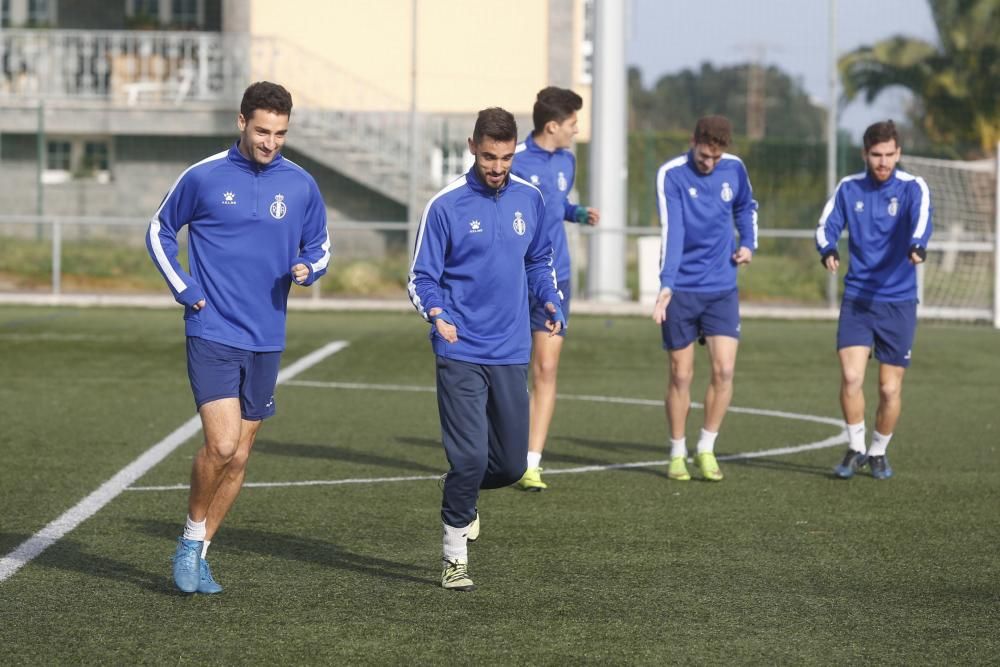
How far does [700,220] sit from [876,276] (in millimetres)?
1116

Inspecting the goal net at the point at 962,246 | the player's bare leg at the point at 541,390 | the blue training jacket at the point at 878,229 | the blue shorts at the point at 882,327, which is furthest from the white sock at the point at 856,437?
the goal net at the point at 962,246

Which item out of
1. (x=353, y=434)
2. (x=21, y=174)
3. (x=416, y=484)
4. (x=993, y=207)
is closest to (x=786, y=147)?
(x=993, y=207)

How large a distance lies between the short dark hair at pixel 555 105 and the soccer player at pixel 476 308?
8.75 ft

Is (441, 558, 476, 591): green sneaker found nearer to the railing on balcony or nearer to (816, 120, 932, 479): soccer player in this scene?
(816, 120, 932, 479): soccer player

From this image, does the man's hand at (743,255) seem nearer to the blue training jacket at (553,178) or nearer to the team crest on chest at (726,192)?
the team crest on chest at (726,192)

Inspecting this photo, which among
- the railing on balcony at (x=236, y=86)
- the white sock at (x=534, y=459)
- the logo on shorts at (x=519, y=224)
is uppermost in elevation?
the railing on balcony at (x=236, y=86)

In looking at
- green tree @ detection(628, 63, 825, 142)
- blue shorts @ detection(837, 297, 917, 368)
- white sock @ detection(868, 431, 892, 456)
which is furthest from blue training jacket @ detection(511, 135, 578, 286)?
green tree @ detection(628, 63, 825, 142)

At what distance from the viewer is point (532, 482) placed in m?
9.91

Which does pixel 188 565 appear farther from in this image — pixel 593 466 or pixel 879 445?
pixel 879 445

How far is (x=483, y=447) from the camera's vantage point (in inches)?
288

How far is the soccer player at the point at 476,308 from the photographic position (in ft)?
23.7

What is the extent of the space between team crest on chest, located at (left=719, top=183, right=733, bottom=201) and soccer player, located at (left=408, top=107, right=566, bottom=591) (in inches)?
123

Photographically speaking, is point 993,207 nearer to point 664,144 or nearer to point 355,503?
point 664,144

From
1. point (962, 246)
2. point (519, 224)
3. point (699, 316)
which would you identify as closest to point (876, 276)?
point (699, 316)
